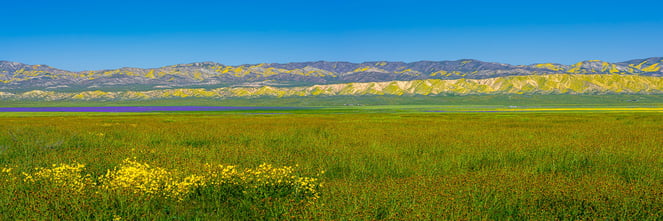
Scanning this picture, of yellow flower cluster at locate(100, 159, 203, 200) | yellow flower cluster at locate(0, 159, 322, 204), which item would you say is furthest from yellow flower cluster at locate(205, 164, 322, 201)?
yellow flower cluster at locate(100, 159, 203, 200)

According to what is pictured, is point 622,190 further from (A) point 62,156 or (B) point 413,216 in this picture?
(A) point 62,156

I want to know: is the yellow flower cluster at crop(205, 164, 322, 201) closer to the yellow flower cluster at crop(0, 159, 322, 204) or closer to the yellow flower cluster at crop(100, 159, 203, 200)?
the yellow flower cluster at crop(0, 159, 322, 204)

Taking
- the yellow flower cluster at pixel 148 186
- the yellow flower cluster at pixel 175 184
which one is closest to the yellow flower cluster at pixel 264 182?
the yellow flower cluster at pixel 175 184

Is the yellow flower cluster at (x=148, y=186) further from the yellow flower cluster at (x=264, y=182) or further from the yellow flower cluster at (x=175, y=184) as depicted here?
the yellow flower cluster at (x=264, y=182)

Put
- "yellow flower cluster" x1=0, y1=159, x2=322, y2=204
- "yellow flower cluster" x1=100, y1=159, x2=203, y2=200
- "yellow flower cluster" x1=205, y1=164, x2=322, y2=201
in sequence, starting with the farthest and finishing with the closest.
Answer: "yellow flower cluster" x1=205, y1=164, x2=322, y2=201 → "yellow flower cluster" x1=0, y1=159, x2=322, y2=204 → "yellow flower cluster" x1=100, y1=159, x2=203, y2=200

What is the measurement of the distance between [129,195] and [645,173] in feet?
42.0

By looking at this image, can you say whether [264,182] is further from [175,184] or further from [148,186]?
[148,186]

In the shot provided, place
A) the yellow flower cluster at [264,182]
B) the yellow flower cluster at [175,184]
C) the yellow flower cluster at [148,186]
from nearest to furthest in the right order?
1. the yellow flower cluster at [148,186]
2. the yellow flower cluster at [175,184]
3. the yellow flower cluster at [264,182]

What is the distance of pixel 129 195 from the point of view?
27.1ft

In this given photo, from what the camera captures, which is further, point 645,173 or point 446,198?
point 645,173

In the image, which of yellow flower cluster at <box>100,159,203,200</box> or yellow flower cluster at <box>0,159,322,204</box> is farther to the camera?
yellow flower cluster at <box>0,159,322,204</box>

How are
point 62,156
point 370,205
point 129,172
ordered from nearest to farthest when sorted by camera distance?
point 370,205 → point 129,172 → point 62,156

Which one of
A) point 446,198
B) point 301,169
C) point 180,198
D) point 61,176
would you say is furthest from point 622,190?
point 61,176

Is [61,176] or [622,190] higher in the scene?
[61,176]
